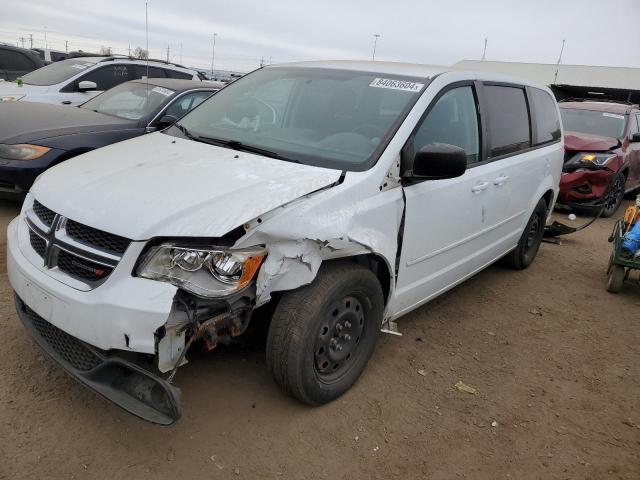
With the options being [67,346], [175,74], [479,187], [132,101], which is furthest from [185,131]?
[175,74]

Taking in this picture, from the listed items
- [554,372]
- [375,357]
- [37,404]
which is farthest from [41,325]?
[554,372]

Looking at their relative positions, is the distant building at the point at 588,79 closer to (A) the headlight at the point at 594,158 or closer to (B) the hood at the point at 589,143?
(B) the hood at the point at 589,143

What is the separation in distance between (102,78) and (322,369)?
7.52 meters

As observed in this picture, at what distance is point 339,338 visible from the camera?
9.31 ft

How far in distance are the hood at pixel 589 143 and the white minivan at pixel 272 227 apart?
4889 millimetres

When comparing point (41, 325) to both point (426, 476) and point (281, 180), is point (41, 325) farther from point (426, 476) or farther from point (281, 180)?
point (426, 476)

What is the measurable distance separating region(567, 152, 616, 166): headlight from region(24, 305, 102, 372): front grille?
7.75 meters

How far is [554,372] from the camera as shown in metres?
3.46

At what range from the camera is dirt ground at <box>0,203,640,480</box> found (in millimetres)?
2412

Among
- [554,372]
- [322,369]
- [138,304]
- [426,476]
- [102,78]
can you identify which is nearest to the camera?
[138,304]

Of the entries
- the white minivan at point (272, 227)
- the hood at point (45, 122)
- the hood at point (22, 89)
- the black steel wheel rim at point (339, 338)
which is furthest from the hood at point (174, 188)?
the hood at point (22, 89)

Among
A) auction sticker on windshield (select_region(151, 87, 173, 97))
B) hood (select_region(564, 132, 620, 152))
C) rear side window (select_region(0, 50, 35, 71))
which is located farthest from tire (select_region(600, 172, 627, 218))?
rear side window (select_region(0, 50, 35, 71))

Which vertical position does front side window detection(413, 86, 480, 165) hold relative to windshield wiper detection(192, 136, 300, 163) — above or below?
above

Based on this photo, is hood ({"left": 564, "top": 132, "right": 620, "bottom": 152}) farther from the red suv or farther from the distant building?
the distant building
